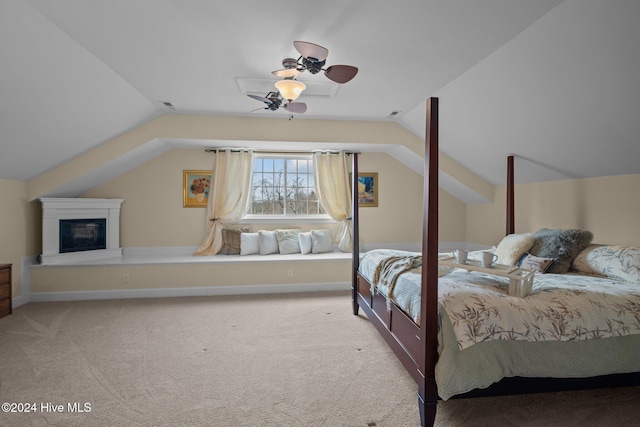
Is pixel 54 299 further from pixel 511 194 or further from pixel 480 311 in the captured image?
pixel 511 194

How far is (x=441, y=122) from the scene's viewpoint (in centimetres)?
423

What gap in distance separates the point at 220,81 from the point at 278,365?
270 centimetres

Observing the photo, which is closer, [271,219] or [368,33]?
[368,33]

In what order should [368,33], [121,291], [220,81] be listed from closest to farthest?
1. [368,33]
2. [220,81]
3. [121,291]

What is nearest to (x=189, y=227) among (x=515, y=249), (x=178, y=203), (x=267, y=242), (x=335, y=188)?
(x=178, y=203)

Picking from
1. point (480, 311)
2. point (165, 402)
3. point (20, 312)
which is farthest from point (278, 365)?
point (20, 312)

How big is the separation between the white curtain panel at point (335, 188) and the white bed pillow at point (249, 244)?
1.24m

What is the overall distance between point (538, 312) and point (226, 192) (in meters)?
4.43

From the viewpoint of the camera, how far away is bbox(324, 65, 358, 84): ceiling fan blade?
2.45 meters

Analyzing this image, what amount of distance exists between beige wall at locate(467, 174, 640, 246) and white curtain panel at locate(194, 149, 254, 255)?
389 cm

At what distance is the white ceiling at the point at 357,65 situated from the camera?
85.3 inches

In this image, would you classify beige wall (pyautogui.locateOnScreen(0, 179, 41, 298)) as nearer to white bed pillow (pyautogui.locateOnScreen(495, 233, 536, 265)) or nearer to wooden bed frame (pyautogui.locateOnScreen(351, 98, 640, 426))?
wooden bed frame (pyautogui.locateOnScreen(351, 98, 640, 426))

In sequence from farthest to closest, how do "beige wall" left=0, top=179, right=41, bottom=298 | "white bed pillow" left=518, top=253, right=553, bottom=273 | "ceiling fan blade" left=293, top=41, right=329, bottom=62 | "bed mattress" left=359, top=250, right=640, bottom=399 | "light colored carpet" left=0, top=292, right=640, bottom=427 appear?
"beige wall" left=0, top=179, right=41, bottom=298
"white bed pillow" left=518, top=253, right=553, bottom=273
"ceiling fan blade" left=293, top=41, right=329, bottom=62
"light colored carpet" left=0, top=292, right=640, bottom=427
"bed mattress" left=359, top=250, right=640, bottom=399

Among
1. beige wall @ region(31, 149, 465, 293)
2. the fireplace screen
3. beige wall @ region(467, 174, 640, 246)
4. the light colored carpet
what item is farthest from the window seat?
beige wall @ region(467, 174, 640, 246)
